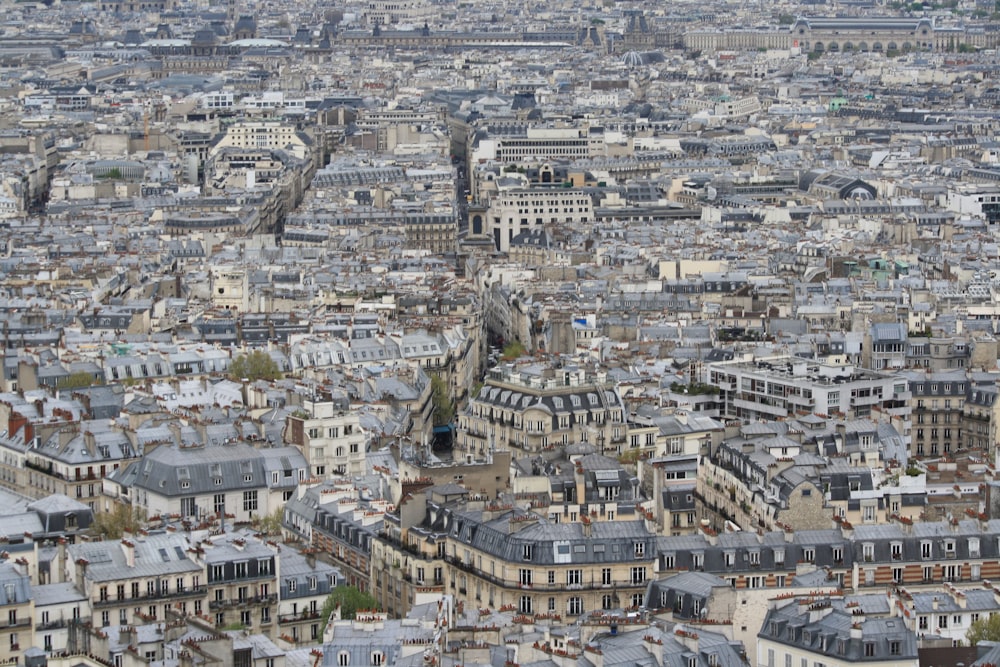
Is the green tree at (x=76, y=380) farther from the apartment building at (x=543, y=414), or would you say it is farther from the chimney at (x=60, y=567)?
the chimney at (x=60, y=567)

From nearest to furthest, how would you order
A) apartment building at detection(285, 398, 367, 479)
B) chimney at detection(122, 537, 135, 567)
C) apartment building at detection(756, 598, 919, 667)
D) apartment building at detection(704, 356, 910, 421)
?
apartment building at detection(756, 598, 919, 667) → chimney at detection(122, 537, 135, 567) → apartment building at detection(285, 398, 367, 479) → apartment building at detection(704, 356, 910, 421)

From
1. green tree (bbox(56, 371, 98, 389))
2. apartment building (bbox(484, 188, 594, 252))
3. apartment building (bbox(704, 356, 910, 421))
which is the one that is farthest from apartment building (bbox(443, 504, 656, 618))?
apartment building (bbox(484, 188, 594, 252))

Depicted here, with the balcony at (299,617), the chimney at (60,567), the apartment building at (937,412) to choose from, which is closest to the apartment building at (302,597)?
the balcony at (299,617)

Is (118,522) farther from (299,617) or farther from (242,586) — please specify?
(299,617)

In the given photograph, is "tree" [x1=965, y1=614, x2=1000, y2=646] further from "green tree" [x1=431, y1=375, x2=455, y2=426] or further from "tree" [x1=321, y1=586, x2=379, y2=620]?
"green tree" [x1=431, y1=375, x2=455, y2=426]

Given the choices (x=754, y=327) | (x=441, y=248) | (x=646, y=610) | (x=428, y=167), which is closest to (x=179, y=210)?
(x=441, y=248)

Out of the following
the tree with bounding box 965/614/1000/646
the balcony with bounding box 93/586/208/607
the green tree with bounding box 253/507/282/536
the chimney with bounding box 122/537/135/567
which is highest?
the chimney with bounding box 122/537/135/567

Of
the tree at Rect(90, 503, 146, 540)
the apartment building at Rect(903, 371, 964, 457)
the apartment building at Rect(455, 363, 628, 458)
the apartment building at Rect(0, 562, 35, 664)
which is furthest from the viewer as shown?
the apartment building at Rect(903, 371, 964, 457)
